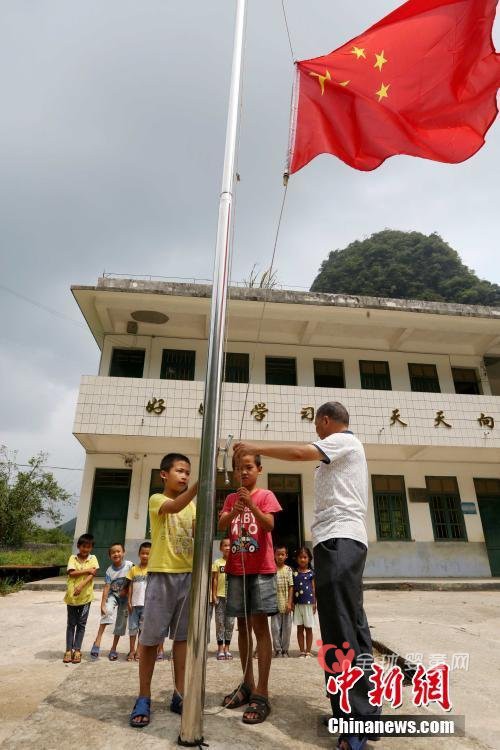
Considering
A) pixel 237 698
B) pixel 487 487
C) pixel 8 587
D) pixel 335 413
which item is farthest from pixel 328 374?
pixel 237 698

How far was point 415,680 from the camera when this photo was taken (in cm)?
221

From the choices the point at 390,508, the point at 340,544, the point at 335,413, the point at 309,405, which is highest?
the point at 309,405

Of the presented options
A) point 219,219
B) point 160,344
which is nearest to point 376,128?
point 219,219

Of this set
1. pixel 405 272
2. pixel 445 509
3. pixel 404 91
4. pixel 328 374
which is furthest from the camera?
pixel 405 272

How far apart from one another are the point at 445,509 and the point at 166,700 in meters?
10.7

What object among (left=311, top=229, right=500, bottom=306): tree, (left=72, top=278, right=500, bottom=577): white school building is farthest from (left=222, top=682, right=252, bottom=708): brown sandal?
(left=311, top=229, right=500, bottom=306): tree

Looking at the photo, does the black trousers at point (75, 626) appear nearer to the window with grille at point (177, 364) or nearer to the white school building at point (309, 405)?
the white school building at point (309, 405)

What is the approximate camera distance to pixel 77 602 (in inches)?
164

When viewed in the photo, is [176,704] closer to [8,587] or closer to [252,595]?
[252,595]

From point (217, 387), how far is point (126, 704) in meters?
1.63

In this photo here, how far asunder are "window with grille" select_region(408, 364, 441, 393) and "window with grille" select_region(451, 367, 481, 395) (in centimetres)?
64

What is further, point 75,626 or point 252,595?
point 75,626

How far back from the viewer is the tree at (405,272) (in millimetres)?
31334

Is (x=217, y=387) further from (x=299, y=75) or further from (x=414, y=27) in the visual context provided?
(x=414, y=27)
